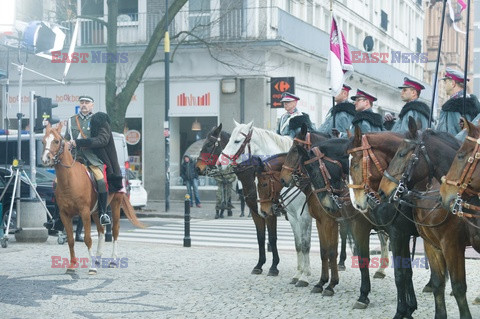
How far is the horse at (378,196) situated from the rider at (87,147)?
17.8 feet

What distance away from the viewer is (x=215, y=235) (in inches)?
803

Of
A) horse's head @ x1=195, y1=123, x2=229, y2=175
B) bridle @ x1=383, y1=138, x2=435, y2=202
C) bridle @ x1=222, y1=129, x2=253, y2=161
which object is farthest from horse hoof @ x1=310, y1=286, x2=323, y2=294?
horse's head @ x1=195, y1=123, x2=229, y2=175

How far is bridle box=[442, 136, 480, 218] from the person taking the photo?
7211 mm

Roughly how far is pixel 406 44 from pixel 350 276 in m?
48.8

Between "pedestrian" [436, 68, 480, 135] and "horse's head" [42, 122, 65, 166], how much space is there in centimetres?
571

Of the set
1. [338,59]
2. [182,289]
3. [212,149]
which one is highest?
[338,59]

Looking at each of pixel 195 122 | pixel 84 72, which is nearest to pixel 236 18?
pixel 195 122

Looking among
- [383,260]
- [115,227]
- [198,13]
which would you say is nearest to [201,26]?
[198,13]

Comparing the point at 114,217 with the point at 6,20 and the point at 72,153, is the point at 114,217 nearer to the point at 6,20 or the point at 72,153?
the point at 72,153

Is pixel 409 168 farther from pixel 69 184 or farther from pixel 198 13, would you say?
pixel 198 13

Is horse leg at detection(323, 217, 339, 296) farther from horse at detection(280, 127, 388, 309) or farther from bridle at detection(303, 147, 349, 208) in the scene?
bridle at detection(303, 147, 349, 208)

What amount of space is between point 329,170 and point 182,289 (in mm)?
2540

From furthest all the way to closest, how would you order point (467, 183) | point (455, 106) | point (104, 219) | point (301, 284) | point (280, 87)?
1. point (280, 87)
2. point (104, 219)
3. point (301, 284)
4. point (455, 106)
5. point (467, 183)

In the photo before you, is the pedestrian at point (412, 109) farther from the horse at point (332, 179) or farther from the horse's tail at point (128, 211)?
the horse's tail at point (128, 211)
